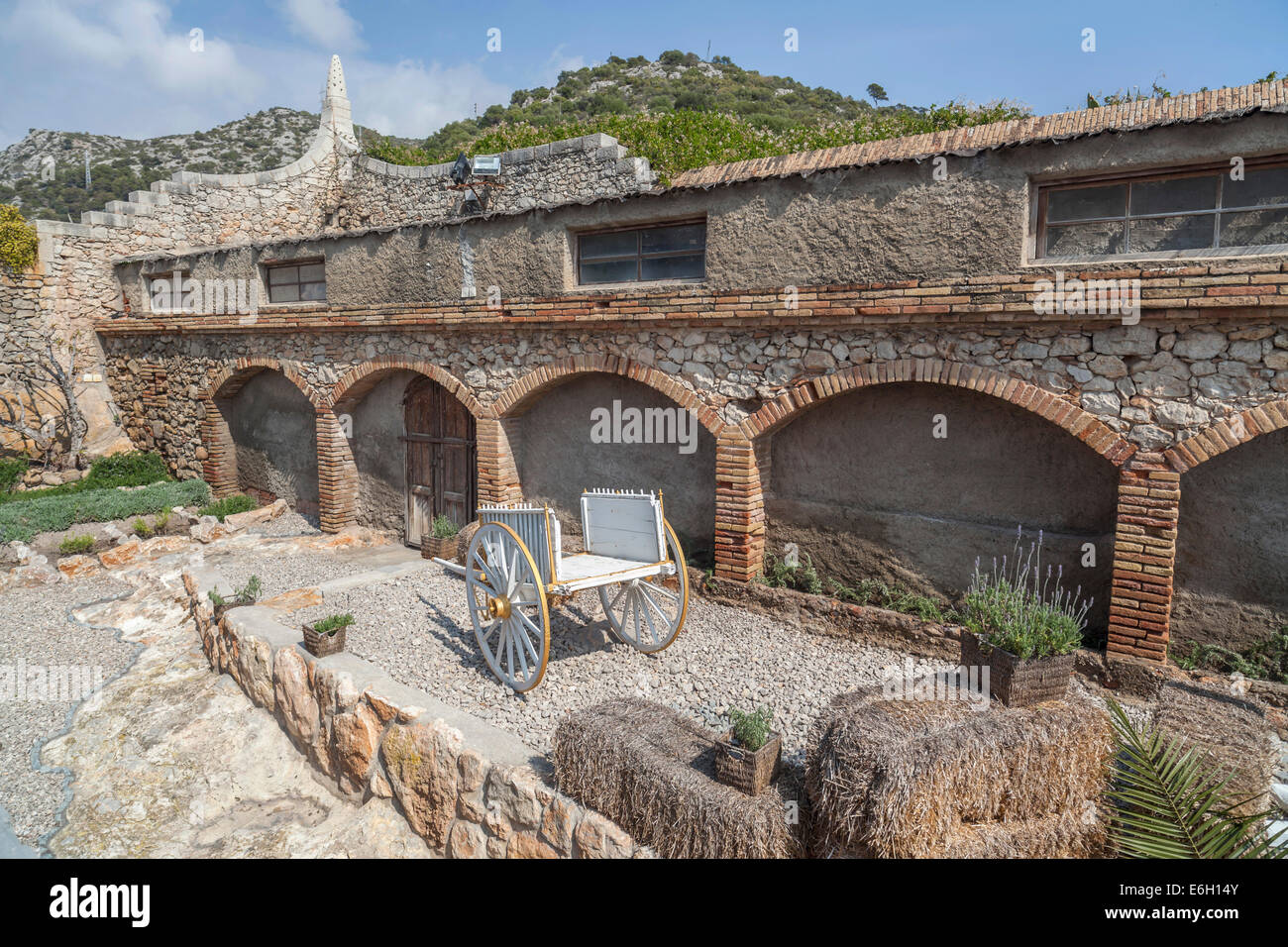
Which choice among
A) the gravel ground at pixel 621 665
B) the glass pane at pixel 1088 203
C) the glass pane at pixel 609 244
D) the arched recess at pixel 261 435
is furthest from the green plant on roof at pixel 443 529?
the glass pane at pixel 1088 203

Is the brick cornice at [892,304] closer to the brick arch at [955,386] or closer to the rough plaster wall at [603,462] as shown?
the brick arch at [955,386]

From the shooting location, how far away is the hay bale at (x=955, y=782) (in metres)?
3.44

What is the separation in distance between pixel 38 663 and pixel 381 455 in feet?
14.5

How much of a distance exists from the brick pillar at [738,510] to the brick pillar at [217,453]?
9083mm

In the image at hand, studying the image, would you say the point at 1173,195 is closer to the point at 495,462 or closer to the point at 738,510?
the point at 738,510

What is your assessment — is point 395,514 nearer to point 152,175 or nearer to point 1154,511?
point 1154,511

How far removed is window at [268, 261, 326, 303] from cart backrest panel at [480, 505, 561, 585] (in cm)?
653

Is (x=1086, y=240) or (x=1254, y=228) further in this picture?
(x=1086, y=240)

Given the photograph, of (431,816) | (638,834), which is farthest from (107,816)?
(638,834)

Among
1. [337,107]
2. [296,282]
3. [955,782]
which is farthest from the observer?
[337,107]

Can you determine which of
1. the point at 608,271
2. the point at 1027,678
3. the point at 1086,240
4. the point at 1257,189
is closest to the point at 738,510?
the point at 608,271

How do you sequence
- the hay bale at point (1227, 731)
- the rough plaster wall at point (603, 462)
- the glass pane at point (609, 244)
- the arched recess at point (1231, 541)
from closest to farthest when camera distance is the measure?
1. the hay bale at point (1227, 731)
2. the arched recess at point (1231, 541)
3. the glass pane at point (609, 244)
4. the rough plaster wall at point (603, 462)

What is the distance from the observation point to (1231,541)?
18.7ft

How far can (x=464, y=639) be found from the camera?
22.9 feet
